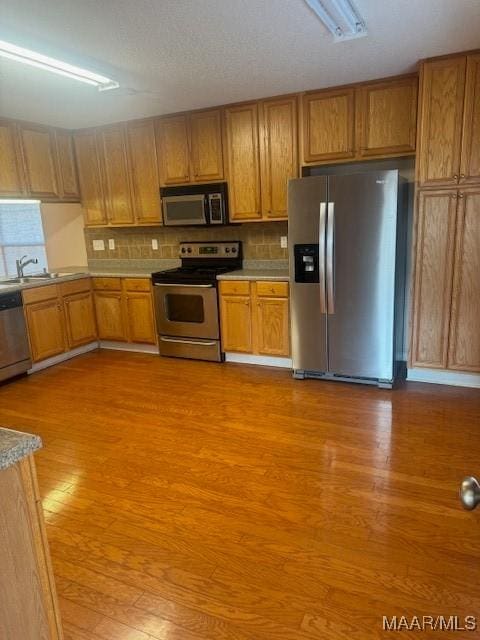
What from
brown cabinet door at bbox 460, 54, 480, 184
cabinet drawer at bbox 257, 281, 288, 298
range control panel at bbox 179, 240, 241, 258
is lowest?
cabinet drawer at bbox 257, 281, 288, 298

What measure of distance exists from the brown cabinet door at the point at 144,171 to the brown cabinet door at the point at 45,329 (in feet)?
4.23

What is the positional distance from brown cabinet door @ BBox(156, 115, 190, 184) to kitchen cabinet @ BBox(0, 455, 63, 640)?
3.69 metres

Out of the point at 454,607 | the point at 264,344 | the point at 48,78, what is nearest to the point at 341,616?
the point at 454,607

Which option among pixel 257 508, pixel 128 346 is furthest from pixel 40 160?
pixel 257 508

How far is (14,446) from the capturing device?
1.01m

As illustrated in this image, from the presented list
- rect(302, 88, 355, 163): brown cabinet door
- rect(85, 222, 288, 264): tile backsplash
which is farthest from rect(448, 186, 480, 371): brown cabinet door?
rect(85, 222, 288, 264): tile backsplash

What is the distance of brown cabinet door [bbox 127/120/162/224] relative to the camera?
4371 mm

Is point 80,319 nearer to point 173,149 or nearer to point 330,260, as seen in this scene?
point 173,149

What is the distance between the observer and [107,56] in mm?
2678

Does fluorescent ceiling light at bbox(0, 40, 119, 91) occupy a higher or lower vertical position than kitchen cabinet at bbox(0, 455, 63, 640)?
higher

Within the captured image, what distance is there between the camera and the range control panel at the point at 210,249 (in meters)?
4.45

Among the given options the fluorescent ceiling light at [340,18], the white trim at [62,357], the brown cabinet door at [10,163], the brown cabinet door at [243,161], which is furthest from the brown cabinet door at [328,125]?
the white trim at [62,357]

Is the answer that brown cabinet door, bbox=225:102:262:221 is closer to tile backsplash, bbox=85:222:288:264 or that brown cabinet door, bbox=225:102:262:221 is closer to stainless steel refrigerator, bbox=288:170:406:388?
tile backsplash, bbox=85:222:288:264

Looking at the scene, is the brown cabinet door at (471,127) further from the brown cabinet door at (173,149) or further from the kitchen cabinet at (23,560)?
the kitchen cabinet at (23,560)
